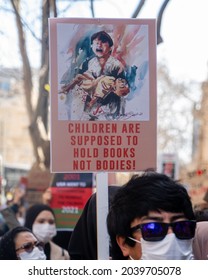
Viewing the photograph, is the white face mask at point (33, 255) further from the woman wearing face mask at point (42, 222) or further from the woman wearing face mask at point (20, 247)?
the woman wearing face mask at point (42, 222)

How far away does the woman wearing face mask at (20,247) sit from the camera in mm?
3746

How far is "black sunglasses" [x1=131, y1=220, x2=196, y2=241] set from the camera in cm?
237

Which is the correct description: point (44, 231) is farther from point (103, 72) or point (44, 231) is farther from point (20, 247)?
point (103, 72)

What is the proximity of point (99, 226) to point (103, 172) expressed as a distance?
253 millimetres

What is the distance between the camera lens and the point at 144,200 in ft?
7.95

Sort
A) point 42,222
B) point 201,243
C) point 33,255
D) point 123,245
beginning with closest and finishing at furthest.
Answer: point 123,245
point 201,243
point 33,255
point 42,222

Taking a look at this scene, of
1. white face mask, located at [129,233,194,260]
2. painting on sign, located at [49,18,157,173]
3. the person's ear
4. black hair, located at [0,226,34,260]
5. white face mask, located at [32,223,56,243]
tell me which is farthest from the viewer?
white face mask, located at [32,223,56,243]

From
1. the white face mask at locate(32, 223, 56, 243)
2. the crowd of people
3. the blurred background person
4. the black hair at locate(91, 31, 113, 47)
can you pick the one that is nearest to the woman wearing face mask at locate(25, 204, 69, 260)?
the white face mask at locate(32, 223, 56, 243)

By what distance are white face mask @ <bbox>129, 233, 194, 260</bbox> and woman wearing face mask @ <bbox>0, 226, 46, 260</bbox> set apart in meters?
1.42

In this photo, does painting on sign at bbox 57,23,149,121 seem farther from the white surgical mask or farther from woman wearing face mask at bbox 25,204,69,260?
woman wearing face mask at bbox 25,204,69,260

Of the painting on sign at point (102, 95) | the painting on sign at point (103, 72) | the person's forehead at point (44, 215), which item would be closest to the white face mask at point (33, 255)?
the painting on sign at point (102, 95)

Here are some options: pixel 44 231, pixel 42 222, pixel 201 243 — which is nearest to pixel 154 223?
pixel 201 243

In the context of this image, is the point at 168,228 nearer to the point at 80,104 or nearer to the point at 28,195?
the point at 80,104

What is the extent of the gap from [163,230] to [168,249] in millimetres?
67
